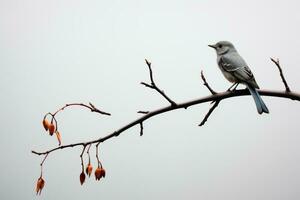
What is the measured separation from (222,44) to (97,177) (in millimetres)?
2390

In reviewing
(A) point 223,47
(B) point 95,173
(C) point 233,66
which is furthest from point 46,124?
(A) point 223,47

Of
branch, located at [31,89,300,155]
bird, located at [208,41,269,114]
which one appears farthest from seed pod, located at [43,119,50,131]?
bird, located at [208,41,269,114]

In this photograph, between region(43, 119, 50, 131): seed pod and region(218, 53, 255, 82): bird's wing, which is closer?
region(43, 119, 50, 131): seed pod

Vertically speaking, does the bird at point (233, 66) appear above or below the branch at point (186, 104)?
above

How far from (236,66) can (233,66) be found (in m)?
0.02

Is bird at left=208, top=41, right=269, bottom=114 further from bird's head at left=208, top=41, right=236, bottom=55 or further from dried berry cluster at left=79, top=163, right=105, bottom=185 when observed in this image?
dried berry cluster at left=79, top=163, right=105, bottom=185

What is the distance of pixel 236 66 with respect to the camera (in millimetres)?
3098

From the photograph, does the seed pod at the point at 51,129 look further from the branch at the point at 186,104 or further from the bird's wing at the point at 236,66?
the bird's wing at the point at 236,66

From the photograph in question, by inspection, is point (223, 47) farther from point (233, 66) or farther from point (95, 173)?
point (95, 173)

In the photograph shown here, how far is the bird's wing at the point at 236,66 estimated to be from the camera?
2.79 m

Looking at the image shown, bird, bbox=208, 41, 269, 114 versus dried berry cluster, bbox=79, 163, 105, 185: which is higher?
bird, bbox=208, 41, 269, 114

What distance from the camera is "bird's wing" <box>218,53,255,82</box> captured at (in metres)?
2.79

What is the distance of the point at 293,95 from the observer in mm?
1562

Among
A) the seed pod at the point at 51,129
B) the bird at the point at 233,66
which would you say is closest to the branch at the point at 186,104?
the seed pod at the point at 51,129
